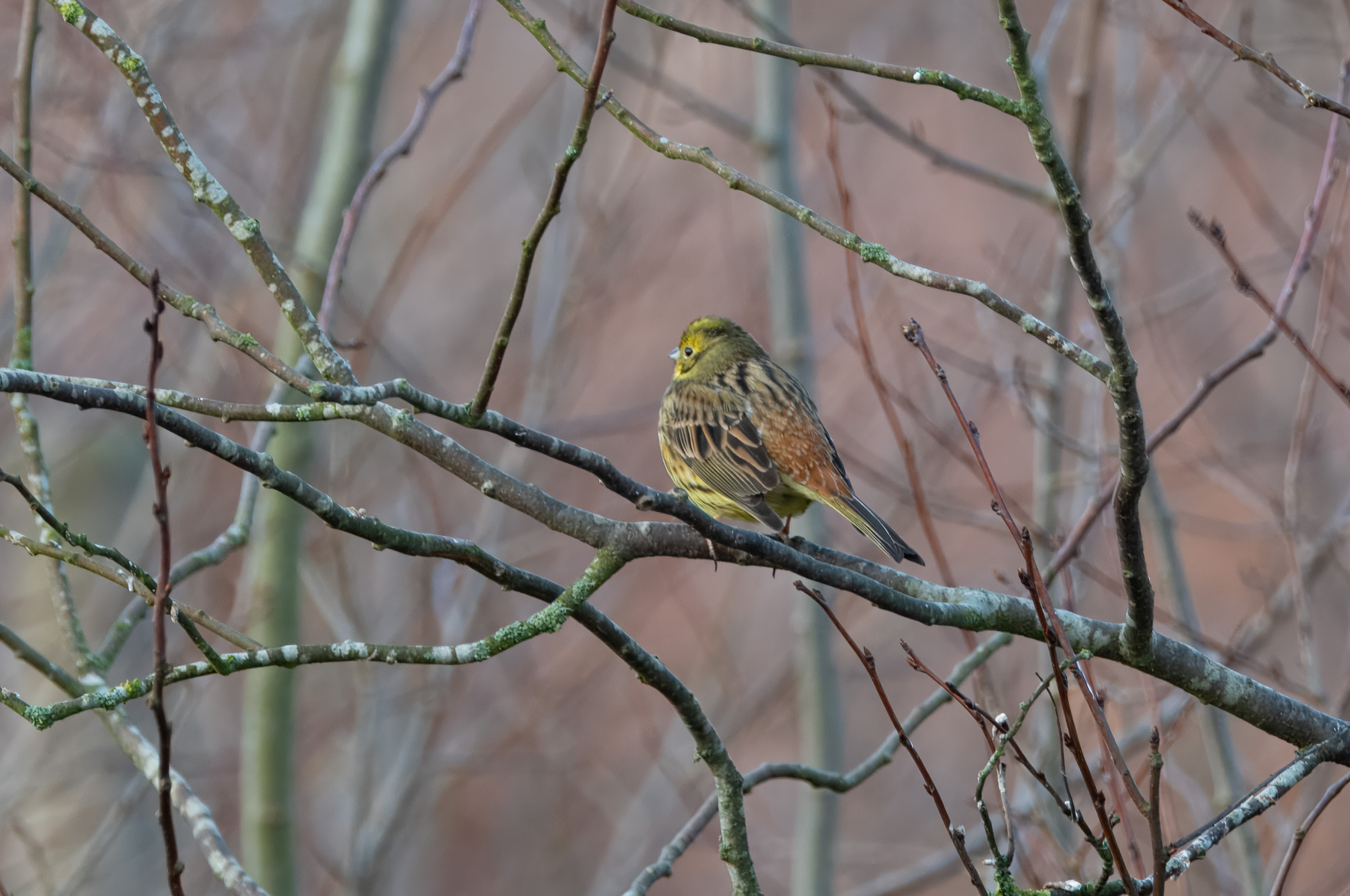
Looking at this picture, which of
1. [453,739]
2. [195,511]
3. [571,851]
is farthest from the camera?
[571,851]

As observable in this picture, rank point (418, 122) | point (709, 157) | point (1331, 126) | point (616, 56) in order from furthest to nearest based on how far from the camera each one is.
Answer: point (616, 56), point (418, 122), point (1331, 126), point (709, 157)

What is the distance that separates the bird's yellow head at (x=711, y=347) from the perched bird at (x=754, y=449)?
9 cm

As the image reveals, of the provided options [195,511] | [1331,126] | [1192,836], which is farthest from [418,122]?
[195,511]

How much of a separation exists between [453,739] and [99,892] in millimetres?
3250

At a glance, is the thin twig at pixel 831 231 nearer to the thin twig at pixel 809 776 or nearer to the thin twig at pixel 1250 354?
the thin twig at pixel 1250 354

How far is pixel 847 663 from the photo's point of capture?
10.9m

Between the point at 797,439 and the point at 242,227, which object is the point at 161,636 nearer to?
the point at 242,227

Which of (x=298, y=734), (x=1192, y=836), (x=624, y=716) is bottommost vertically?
(x=1192, y=836)

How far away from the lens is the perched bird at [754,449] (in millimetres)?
4391

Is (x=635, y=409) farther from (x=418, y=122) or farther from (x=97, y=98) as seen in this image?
(x=97, y=98)

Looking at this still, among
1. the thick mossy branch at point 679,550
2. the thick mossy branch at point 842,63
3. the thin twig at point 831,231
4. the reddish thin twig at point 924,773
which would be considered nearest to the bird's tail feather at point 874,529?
the thick mossy branch at point 679,550

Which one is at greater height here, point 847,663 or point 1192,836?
point 847,663

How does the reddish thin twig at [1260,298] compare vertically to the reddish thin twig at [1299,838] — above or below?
above

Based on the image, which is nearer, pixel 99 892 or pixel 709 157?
pixel 709 157
